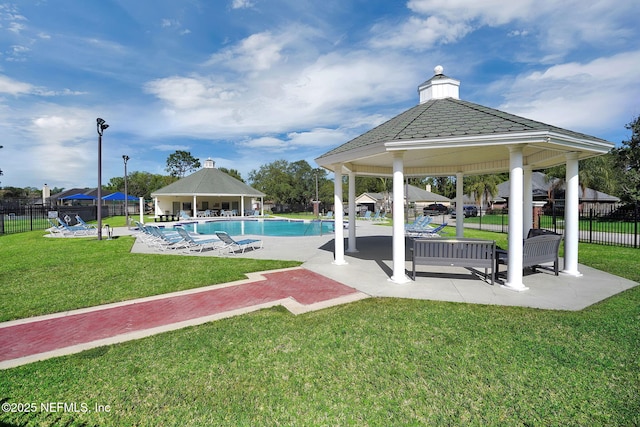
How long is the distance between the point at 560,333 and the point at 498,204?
5437 centimetres

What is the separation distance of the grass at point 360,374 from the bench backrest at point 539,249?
189cm

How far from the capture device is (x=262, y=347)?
4.03m

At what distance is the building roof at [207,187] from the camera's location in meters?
35.8

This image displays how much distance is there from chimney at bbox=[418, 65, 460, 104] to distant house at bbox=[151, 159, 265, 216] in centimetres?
3044

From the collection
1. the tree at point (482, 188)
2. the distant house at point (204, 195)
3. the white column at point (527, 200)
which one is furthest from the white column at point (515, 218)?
the tree at point (482, 188)

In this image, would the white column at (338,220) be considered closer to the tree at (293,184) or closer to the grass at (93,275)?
the grass at (93,275)

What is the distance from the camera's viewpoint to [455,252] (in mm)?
6746

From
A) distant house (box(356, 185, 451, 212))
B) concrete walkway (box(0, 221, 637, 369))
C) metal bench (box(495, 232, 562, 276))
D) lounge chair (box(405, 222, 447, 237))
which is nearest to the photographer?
concrete walkway (box(0, 221, 637, 369))

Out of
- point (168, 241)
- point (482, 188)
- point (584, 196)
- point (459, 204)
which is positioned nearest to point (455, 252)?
point (459, 204)

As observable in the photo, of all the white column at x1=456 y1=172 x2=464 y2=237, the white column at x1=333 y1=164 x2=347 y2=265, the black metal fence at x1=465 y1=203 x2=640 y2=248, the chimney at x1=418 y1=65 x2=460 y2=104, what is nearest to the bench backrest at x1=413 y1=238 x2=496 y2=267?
the white column at x1=333 y1=164 x2=347 y2=265

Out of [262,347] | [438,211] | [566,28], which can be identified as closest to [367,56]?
[566,28]

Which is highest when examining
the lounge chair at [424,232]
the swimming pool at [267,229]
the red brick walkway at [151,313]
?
the lounge chair at [424,232]

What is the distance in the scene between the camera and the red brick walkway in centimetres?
435

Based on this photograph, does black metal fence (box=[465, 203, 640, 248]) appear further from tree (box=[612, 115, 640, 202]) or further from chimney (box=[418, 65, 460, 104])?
Result: chimney (box=[418, 65, 460, 104])
